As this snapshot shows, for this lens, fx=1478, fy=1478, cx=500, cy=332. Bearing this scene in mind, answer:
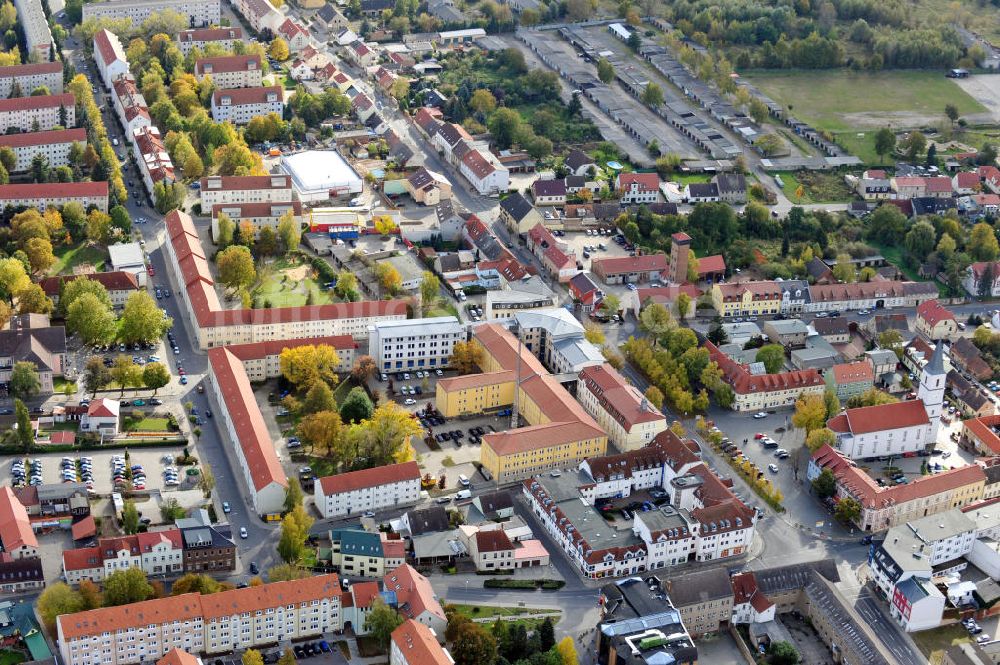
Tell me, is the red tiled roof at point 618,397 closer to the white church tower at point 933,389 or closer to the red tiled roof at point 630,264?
the white church tower at point 933,389

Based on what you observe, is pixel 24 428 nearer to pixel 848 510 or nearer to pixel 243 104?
pixel 848 510

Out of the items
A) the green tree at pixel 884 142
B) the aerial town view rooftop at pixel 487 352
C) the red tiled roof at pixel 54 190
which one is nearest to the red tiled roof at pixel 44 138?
the aerial town view rooftop at pixel 487 352

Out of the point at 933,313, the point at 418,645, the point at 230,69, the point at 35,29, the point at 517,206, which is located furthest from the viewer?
the point at 35,29

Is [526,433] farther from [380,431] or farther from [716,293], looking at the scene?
[716,293]

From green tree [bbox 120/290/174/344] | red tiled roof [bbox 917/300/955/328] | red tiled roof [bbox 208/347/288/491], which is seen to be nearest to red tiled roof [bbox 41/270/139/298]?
green tree [bbox 120/290/174/344]

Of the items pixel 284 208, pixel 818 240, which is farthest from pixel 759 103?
pixel 284 208

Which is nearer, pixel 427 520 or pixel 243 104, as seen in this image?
pixel 427 520

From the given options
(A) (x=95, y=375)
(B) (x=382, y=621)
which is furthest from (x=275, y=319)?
(B) (x=382, y=621)
